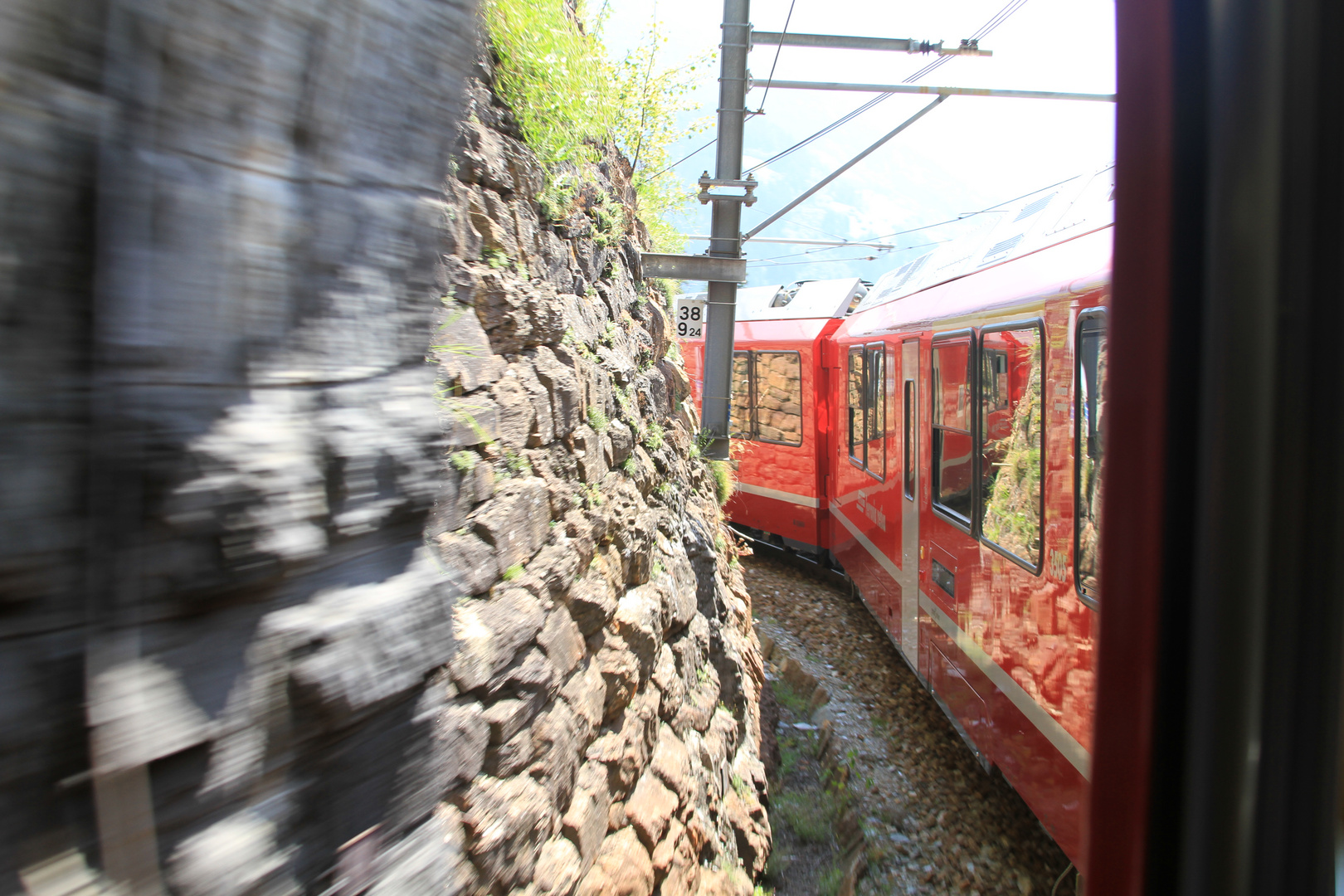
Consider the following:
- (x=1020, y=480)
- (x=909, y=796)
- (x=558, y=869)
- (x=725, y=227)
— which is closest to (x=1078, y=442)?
(x=1020, y=480)

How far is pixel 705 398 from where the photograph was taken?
317 inches

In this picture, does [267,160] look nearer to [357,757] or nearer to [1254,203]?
[357,757]

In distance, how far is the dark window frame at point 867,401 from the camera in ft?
22.0

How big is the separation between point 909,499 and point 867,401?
1633 millimetres

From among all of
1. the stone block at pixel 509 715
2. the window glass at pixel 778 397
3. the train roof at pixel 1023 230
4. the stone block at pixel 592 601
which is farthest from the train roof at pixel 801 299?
the stone block at pixel 509 715

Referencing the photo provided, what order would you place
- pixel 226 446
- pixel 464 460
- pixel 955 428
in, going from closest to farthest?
pixel 226 446
pixel 464 460
pixel 955 428

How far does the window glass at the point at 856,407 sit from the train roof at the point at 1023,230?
117 cm

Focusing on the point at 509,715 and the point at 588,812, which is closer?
the point at 509,715

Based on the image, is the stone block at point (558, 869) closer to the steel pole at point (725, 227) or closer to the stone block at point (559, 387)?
the stone block at point (559, 387)

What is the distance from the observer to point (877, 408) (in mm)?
6973

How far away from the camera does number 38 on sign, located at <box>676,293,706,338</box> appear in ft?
25.6

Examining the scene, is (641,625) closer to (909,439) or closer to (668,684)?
(668,684)

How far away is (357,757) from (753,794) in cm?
371

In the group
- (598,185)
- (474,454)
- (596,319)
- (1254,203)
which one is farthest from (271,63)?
(598,185)
